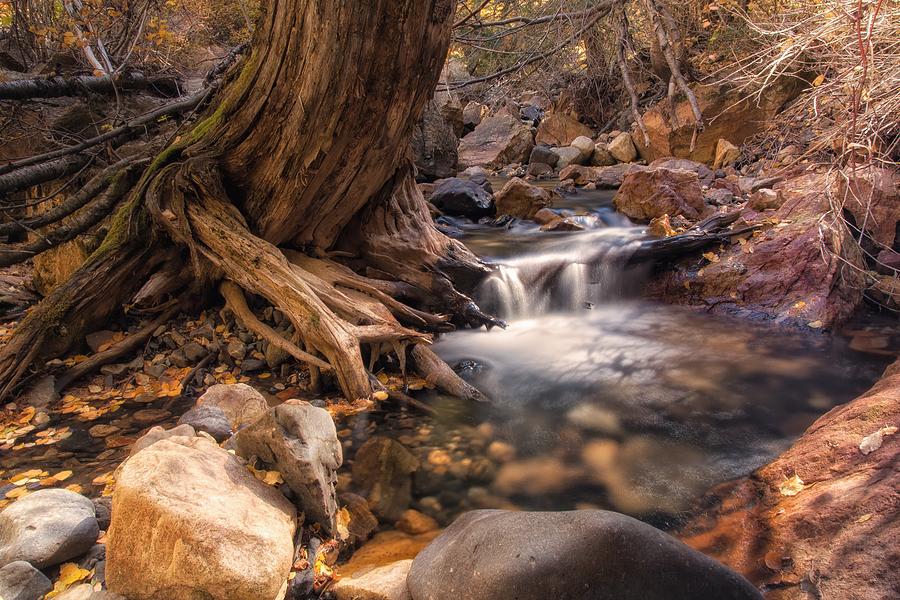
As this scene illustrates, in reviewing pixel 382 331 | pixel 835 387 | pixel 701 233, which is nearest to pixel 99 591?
pixel 382 331

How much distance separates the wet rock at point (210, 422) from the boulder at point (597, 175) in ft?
36.3

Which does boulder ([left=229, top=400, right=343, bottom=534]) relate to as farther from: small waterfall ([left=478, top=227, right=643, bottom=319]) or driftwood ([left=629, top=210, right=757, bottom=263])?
driftwood ([left=629, top=210, right=757, bottom=263])

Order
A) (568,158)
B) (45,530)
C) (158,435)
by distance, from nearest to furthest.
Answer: (45,530) → (158,435) → (568,158)

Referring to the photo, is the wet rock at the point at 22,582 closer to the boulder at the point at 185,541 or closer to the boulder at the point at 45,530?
the boulder at the point at 45,530

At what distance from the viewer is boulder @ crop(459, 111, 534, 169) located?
Answer: 16.5m

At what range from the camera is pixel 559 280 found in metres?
7.08

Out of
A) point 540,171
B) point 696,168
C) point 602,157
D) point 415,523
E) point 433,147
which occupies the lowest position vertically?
point 415,523

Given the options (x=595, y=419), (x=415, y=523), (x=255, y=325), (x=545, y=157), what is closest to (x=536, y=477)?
(x=415, y=523)

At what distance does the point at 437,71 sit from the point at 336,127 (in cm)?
105

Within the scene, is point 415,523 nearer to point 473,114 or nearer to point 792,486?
point 792,486

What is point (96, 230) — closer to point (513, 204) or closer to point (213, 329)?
point (213, 329)

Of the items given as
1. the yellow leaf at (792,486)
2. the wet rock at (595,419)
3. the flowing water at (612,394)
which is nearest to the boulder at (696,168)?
the flowing water at (612,394)

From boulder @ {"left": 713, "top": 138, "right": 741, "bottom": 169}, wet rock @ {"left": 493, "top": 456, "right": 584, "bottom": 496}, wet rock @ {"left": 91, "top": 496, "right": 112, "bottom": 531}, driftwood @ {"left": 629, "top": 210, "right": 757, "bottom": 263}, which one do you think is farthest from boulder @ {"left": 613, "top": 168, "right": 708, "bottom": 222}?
wet rock @ {"left": 91, "top": 496, "right": 112, "bottom": 531}

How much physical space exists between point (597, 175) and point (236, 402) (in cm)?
1189
